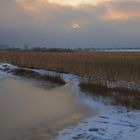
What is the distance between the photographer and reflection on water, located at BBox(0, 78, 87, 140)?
7688 millimetres

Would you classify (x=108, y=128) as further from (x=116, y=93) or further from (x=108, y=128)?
(x=116, y=93)

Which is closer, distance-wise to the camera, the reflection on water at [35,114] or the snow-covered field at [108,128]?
the snow-covered field at [108,128]

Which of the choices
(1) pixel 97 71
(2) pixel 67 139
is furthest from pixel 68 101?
(1) pixel 97 71

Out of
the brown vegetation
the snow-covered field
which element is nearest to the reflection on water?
the snow-covered field

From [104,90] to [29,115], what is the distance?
510cm

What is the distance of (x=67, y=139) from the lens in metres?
6.84

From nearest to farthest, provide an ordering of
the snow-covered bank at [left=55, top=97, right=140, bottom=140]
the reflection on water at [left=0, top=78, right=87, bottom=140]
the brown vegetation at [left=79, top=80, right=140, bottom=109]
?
the snow-covered bank at [left=55, top=97, right=140, bottom=140], the reflection on water at [left=0, top=78, right=87, bottom=140], the brown vegetation at [left=79, top=80, right=140, bottom=109]

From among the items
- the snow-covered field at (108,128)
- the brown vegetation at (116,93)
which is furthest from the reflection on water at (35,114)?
the brown vegetation at (116,93)

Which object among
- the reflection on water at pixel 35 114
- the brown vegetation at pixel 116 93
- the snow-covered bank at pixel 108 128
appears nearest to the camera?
the snow-covered bank at pixel 108 128

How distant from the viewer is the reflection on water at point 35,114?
7.69 m

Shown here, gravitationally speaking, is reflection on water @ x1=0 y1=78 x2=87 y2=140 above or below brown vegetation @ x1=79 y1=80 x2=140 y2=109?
below

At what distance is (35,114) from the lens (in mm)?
9852

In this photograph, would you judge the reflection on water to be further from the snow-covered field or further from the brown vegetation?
the brown vegetation

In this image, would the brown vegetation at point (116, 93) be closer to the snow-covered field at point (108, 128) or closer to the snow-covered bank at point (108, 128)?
the snow-covered field at point (108, 128)
